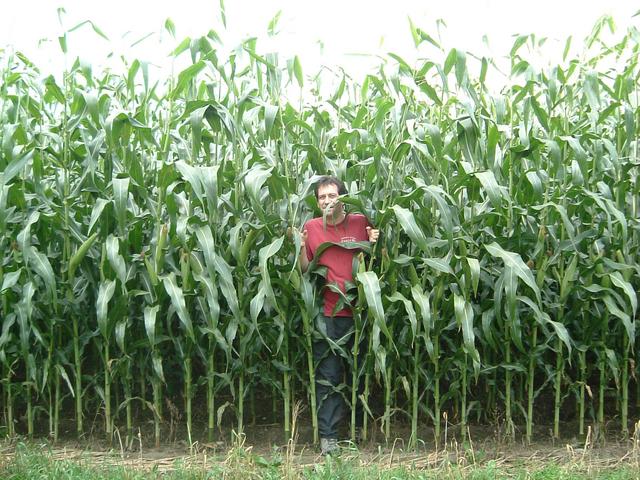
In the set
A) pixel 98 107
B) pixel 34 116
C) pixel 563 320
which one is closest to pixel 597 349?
pixel 563 320

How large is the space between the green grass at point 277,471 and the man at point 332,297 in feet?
1.46

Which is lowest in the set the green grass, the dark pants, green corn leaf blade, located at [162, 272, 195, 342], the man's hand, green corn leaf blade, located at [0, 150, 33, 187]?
the green grass

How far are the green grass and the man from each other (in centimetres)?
45

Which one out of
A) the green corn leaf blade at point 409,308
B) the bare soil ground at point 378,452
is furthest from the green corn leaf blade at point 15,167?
the green corn leaf blade at point 409,308

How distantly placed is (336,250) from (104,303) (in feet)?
4.72

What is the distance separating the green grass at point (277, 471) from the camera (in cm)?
361

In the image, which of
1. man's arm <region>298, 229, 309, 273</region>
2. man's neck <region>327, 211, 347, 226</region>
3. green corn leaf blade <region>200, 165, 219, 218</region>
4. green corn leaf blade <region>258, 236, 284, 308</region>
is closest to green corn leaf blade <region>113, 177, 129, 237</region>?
green corn leaf blade <region>200, 165, 219, 218</region>

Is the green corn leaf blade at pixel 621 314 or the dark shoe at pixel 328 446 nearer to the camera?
→ the green corn leaf blade at pixel 621 314

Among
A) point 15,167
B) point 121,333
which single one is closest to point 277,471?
point 121,333

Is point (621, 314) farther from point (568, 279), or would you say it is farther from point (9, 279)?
point (9, 279)

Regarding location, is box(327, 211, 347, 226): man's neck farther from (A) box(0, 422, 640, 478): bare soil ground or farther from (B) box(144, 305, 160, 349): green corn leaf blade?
(A) box(0, 422, 640, 478): bare soil ground

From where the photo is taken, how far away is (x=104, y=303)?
409 centimetres

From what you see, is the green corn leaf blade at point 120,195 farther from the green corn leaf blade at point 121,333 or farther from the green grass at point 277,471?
the green grass at point 277,471

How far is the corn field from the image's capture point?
13.6 feet
